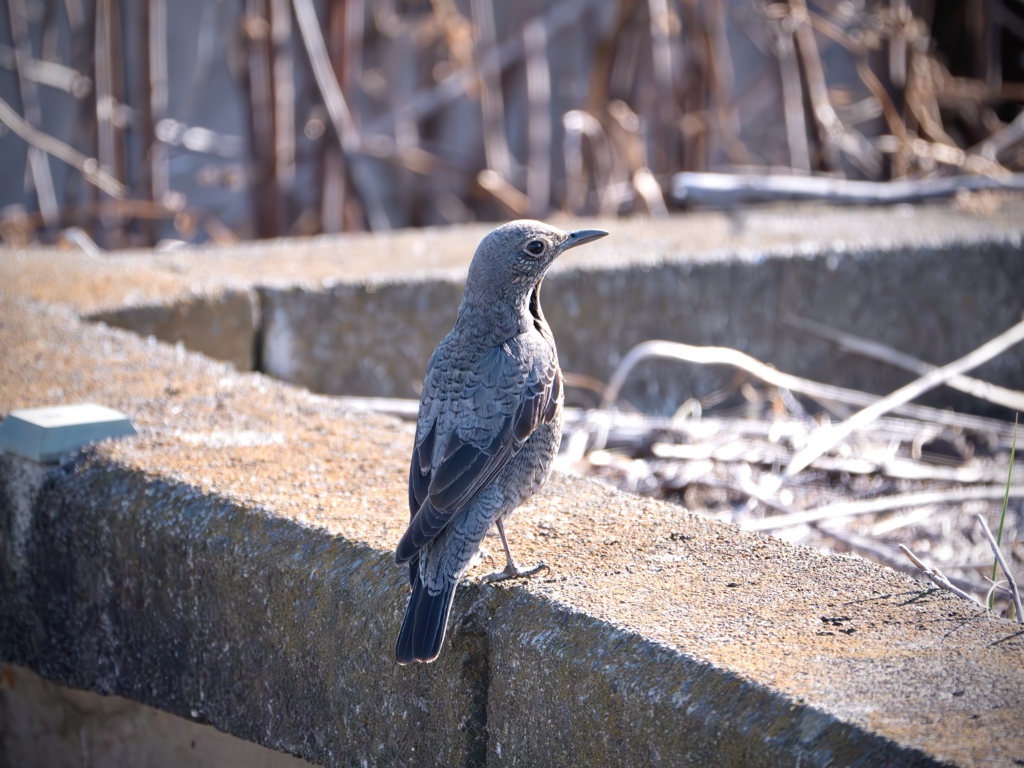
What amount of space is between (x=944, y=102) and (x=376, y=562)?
628cm

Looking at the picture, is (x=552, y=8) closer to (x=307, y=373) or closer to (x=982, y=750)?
(x=307, y=373)

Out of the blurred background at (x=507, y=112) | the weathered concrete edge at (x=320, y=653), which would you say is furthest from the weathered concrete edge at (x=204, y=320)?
the blurred background at (x=507, y=112)

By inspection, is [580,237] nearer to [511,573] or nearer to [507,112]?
[511,573]

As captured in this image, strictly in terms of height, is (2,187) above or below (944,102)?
below

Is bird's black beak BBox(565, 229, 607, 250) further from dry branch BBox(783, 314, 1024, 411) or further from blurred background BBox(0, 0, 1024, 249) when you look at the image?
blurred background BBox(0, 0, 1024, 249)

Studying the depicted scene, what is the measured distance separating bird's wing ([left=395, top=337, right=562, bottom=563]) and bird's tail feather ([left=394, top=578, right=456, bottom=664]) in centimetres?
15

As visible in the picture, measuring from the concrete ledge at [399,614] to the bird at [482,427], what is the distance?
105 millimetres

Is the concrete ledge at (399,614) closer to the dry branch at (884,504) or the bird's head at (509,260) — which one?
the bird's head at (509,260)

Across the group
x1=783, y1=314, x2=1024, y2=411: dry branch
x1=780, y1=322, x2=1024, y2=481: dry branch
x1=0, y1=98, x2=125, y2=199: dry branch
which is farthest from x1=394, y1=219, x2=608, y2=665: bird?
x1=0, y1=98, x2=125, y2=199: dry branch

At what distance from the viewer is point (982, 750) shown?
1465mm

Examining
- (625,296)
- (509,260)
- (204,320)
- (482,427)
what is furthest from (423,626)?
(625,296)

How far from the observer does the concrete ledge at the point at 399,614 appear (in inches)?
65.2

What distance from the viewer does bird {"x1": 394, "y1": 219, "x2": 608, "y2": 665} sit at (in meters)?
2.00

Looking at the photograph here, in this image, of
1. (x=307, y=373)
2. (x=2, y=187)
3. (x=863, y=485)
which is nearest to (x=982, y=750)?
(x=863, y=485)
